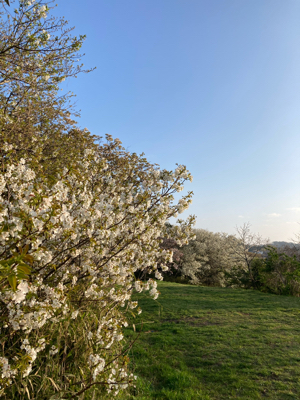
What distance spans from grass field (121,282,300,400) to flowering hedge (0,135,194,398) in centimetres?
115

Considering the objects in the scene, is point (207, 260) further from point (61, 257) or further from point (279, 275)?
point (61, 257)

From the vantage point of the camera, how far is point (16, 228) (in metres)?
2.41

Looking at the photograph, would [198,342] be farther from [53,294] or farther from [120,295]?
[53,294]

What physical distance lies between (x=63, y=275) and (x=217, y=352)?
14.1 feet

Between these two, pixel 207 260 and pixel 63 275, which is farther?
pixel 207 260

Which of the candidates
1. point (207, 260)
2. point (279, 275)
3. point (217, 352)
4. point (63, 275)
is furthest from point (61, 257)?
point (207, 260)

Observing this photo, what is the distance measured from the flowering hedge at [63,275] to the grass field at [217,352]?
115 cm

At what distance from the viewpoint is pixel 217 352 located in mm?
5742

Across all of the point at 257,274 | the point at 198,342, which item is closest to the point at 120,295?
the point at 198,342

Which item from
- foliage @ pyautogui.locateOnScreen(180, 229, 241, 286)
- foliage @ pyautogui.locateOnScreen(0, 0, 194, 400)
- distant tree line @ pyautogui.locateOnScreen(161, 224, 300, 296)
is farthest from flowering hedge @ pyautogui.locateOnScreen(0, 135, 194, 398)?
foliage @ pyautogui.locateOnScreen(180, 229, 241, 286)

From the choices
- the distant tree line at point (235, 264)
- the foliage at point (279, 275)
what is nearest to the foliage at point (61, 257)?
the distant tree line at point (235, 264)

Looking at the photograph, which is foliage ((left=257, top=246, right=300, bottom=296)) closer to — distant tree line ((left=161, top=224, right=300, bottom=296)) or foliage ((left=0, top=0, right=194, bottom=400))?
distant tree line ((left=161, top=224, right=300, bottom=296))

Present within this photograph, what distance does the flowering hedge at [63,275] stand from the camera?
8.38 feet

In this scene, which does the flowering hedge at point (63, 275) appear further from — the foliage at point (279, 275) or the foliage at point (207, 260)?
the foliage at point (207, 260)
